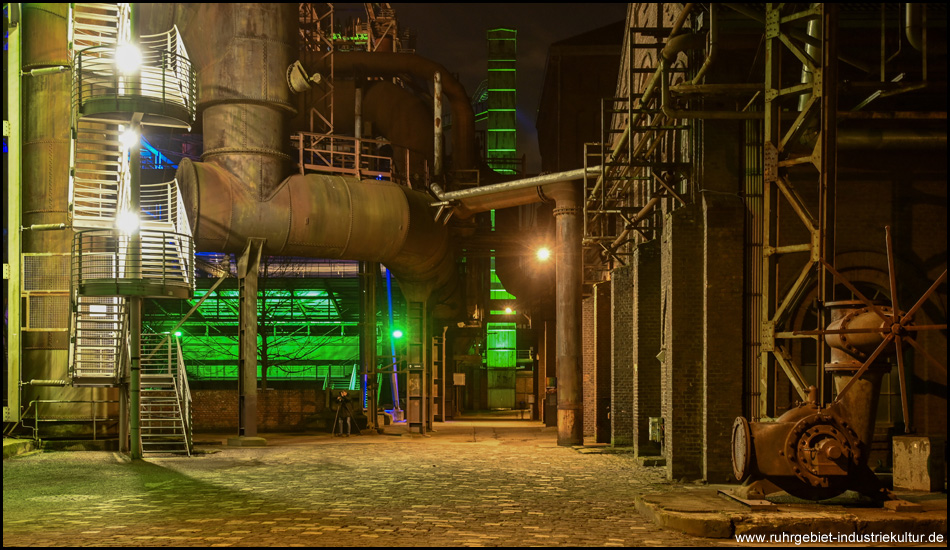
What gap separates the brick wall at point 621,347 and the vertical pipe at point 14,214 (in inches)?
461

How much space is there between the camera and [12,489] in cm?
1162

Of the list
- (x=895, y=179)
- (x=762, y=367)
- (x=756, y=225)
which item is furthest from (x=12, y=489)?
(x=895, y=179)

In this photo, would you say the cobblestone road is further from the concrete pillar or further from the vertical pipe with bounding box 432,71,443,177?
the vertical pipe with bounding box 432,71,443,177

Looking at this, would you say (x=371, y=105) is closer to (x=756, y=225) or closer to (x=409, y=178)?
(x=409, y=178)

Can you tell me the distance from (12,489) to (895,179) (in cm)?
1286

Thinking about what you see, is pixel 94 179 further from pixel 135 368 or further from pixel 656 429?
pixel 656 429

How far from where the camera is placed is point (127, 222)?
16328mm

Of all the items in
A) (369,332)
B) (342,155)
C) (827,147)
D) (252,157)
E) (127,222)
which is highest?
(342,155)

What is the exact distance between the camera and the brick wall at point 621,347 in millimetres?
18281

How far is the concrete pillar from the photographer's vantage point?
473 inches

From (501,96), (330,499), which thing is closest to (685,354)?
(330,499)

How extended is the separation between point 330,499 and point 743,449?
4870 mm

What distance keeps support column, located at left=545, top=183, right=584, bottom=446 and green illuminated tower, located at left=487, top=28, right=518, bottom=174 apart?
17.1 meters

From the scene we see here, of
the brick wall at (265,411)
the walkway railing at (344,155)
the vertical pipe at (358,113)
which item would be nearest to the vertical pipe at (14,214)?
the walkway railing at (344,155)
